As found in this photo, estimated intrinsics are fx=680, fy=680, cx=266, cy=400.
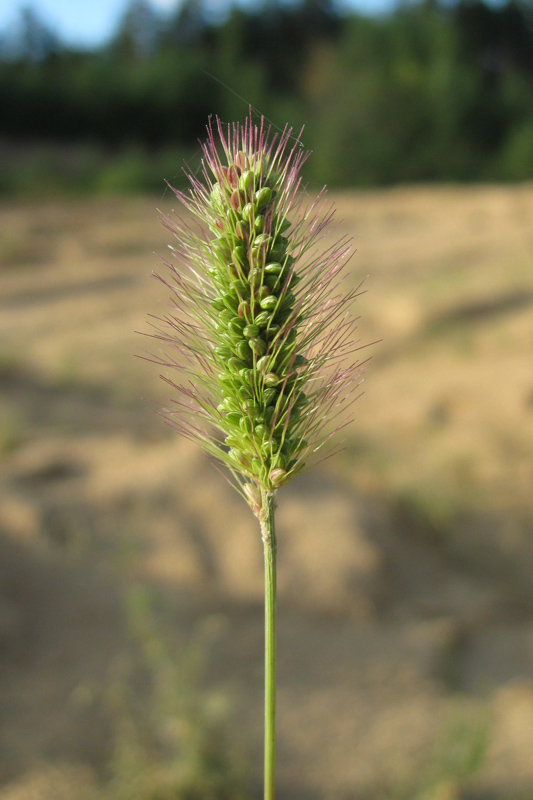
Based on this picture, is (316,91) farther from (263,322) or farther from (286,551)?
(263,322)

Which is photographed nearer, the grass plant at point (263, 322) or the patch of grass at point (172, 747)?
the grass plant at point (263, 322)

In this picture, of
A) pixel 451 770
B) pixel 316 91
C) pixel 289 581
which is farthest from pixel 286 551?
pixel 316 91

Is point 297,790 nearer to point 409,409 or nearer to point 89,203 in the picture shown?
point 409,409

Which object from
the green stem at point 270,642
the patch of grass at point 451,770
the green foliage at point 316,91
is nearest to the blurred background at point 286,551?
the patch of grass at point 451,770

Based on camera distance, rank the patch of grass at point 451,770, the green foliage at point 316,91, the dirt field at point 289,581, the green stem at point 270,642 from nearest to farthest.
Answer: the green stem at point 270,642 → the patch of grass at point 451,770 → the dirt field at point 289,581 → the green foliage at point 316,91

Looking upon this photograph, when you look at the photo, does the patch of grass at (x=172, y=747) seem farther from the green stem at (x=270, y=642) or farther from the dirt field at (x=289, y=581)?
the green stem at (x=270, y=642)

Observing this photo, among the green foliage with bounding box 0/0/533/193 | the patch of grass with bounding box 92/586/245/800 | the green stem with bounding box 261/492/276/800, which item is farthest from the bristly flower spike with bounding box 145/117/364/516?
the green foliage with bounding box 0/0/533/193
